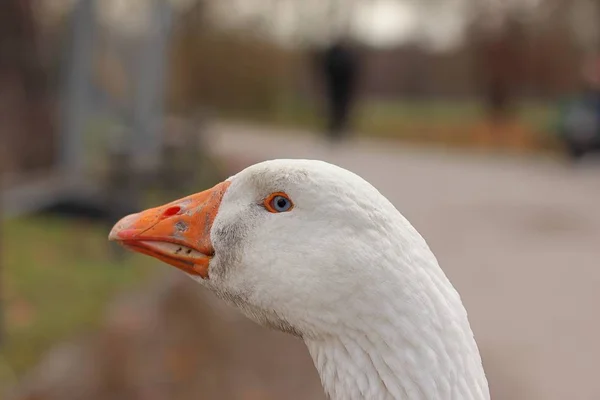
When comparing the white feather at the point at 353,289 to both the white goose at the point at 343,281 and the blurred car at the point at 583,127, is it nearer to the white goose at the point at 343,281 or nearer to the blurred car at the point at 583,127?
the white goose at the point at 343,281

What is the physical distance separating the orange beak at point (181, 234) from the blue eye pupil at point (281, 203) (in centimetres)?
19

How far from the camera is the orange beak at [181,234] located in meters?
1.82

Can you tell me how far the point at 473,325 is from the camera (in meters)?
5.72

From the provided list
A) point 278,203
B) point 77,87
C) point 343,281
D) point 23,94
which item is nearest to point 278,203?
point 278,203

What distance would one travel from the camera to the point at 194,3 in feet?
59.2

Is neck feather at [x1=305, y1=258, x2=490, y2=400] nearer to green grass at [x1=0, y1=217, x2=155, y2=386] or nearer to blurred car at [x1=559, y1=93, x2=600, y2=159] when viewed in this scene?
green grass at [x1=0, y1=217, x2=155, y2=386]

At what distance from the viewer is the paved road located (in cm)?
514

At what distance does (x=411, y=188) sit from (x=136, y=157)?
167 inches

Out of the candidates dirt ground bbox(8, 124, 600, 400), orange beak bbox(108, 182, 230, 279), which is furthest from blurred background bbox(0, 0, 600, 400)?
orange beak bbox(108, 182, 230, 279)

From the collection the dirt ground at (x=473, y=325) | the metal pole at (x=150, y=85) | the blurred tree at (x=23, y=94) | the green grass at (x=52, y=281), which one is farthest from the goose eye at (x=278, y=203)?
the metal pole at (x=150, y=85)

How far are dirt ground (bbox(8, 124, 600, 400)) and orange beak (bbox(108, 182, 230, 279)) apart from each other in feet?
9.02

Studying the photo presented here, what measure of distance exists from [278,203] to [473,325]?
4.36 metres

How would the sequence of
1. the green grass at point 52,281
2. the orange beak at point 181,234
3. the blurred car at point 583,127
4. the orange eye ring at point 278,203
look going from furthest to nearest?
the blurred car at point 583,127 < the green grass at point 52,281 < the orange beak at point 181,234 < the orange eye ring at point 278,203

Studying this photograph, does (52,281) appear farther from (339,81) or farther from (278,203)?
(339,81)
